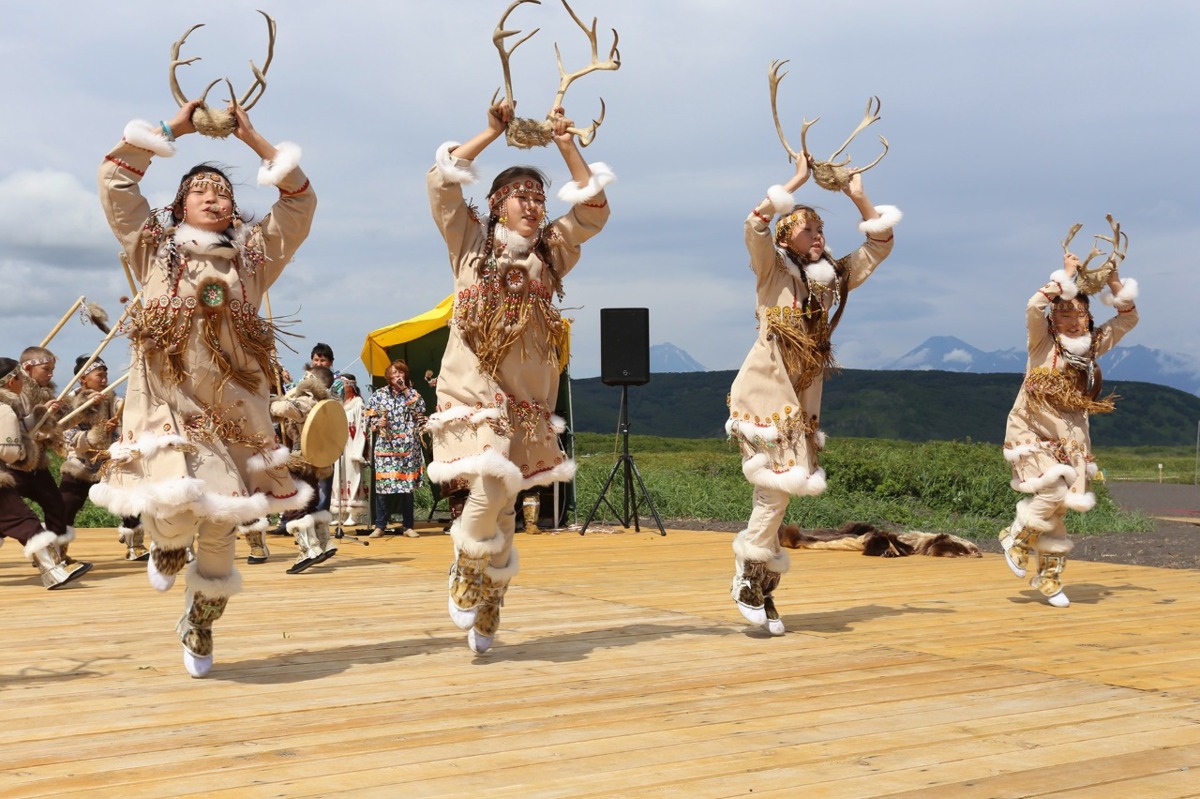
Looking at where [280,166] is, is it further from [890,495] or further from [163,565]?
[890,495]

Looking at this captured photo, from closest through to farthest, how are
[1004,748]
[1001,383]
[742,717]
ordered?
[1004,748] < [742,717] < [1001,383]

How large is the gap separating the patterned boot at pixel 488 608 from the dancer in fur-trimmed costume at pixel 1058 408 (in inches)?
116

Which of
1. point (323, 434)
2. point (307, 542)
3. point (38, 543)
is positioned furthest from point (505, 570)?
point (38, 543)

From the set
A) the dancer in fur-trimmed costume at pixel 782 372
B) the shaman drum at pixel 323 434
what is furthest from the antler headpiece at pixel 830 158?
the shaman drum at pixel 323 434

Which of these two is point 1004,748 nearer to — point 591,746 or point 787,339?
point 591,746

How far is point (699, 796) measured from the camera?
272 cm

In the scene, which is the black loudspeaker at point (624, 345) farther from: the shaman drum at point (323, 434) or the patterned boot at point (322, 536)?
the shaman drum at point (323, 434)

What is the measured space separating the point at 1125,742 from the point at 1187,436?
61.0m

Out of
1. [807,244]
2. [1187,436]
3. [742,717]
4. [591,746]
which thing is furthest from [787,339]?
[1187,436]

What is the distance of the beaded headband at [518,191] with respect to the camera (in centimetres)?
448

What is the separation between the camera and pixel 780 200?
190 inches

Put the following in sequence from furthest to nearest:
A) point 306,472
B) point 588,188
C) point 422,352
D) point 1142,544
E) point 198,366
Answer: point 422,352 < point 1142,544 < point 306,472 < point 588,188 < point 198,366

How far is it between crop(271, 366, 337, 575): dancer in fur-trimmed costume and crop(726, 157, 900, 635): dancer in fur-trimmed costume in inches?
130

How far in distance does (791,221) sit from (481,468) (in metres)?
1.90
